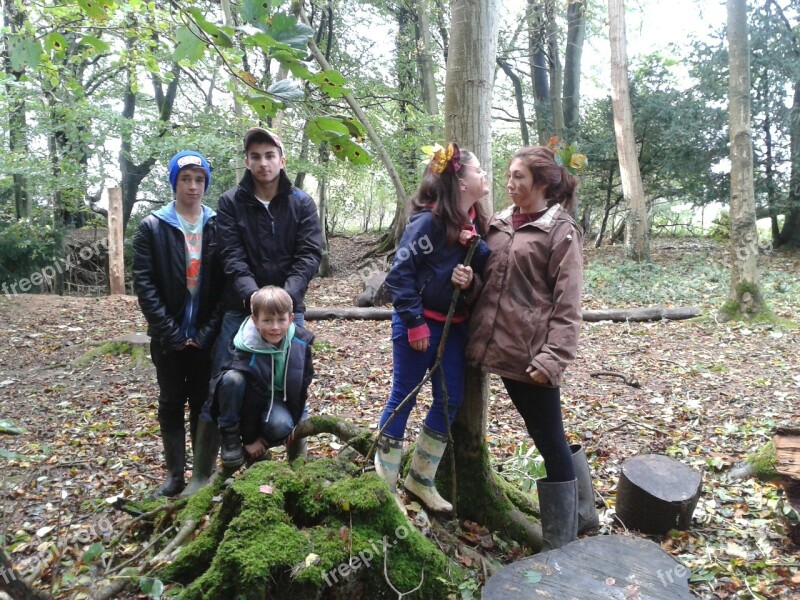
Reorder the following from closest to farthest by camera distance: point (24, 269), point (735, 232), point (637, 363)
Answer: point (637, 363)
point (735, 232)
point (24, 269)

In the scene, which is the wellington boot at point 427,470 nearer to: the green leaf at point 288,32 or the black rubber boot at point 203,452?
the black rubber boot at point 203,452

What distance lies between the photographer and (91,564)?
2381 millimetres

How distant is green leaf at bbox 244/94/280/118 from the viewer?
1695 mm

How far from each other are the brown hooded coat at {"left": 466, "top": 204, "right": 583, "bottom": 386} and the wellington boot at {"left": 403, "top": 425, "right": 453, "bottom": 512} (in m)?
0.46

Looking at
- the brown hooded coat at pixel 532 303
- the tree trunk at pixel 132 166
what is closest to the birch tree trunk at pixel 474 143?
the brown hooded coat at pixel 532 303

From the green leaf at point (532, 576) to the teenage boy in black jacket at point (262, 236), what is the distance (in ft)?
4.72

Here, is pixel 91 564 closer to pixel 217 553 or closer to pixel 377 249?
pixel 217 553

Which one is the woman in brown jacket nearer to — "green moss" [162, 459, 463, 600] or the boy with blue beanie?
"green moss" [162, 459, 463, 600]

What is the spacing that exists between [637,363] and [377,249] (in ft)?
32.6

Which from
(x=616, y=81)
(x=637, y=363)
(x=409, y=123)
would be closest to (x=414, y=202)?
(x=637, y=363)

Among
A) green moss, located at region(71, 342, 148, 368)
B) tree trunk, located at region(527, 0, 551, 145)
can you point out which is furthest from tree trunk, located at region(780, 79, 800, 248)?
green moss, located at region(71, 342, 148, 368)

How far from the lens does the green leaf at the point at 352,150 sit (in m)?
1.82

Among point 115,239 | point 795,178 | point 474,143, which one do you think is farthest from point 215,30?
point 795,178

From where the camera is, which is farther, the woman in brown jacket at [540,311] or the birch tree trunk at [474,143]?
the birch tree trunk at [474,143]
